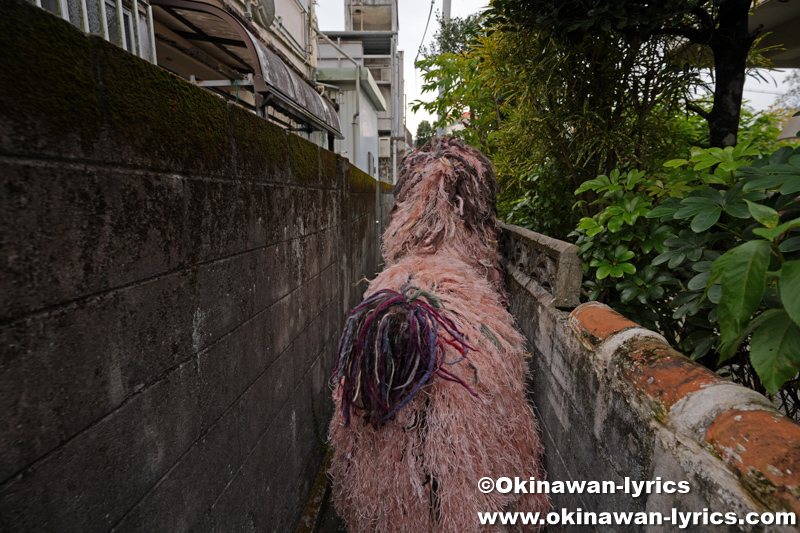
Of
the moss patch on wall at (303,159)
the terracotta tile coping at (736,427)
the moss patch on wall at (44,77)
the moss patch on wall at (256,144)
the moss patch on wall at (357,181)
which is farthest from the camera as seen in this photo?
the moss patch on wall at (357,181)

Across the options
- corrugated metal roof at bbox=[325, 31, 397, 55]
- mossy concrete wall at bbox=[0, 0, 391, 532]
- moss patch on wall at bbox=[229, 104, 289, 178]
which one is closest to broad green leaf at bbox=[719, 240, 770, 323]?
mossy concrete wall at bbox=[0, 0, 391, 532]

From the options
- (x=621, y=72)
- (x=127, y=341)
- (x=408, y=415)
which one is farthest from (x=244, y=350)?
(x=621, y=72)

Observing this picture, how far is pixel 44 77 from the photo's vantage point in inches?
30.0

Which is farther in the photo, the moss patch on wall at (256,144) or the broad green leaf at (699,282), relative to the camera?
the moss patch on wall at (256,144)

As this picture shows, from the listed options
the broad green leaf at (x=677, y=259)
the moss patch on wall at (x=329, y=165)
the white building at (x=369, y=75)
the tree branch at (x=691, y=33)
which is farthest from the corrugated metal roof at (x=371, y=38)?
the broad green leaf at (x=677, y=259)

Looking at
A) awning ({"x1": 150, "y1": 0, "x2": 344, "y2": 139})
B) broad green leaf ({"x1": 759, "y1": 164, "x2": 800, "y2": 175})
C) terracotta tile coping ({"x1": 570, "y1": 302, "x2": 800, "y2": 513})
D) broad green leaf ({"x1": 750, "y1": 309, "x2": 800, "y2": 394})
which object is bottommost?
terracotta tile coping ({"x1": 570, "y1": 302, "x2": 800, "y2": 513})

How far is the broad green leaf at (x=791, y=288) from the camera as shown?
822mm

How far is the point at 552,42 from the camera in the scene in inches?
105

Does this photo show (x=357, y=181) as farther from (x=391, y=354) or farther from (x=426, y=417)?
(x=426, y=417)

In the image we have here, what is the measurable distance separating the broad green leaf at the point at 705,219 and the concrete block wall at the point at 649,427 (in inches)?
18.6

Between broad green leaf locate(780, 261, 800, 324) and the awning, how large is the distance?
4.43m

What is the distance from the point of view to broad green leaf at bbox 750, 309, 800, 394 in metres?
0.91

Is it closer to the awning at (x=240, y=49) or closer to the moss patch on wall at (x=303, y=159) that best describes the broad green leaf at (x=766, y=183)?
the moss patch on wall at (x=303, y=159)

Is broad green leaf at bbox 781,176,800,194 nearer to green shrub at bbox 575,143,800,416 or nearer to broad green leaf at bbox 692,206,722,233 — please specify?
green shrub at bbox 575,143,800,416
